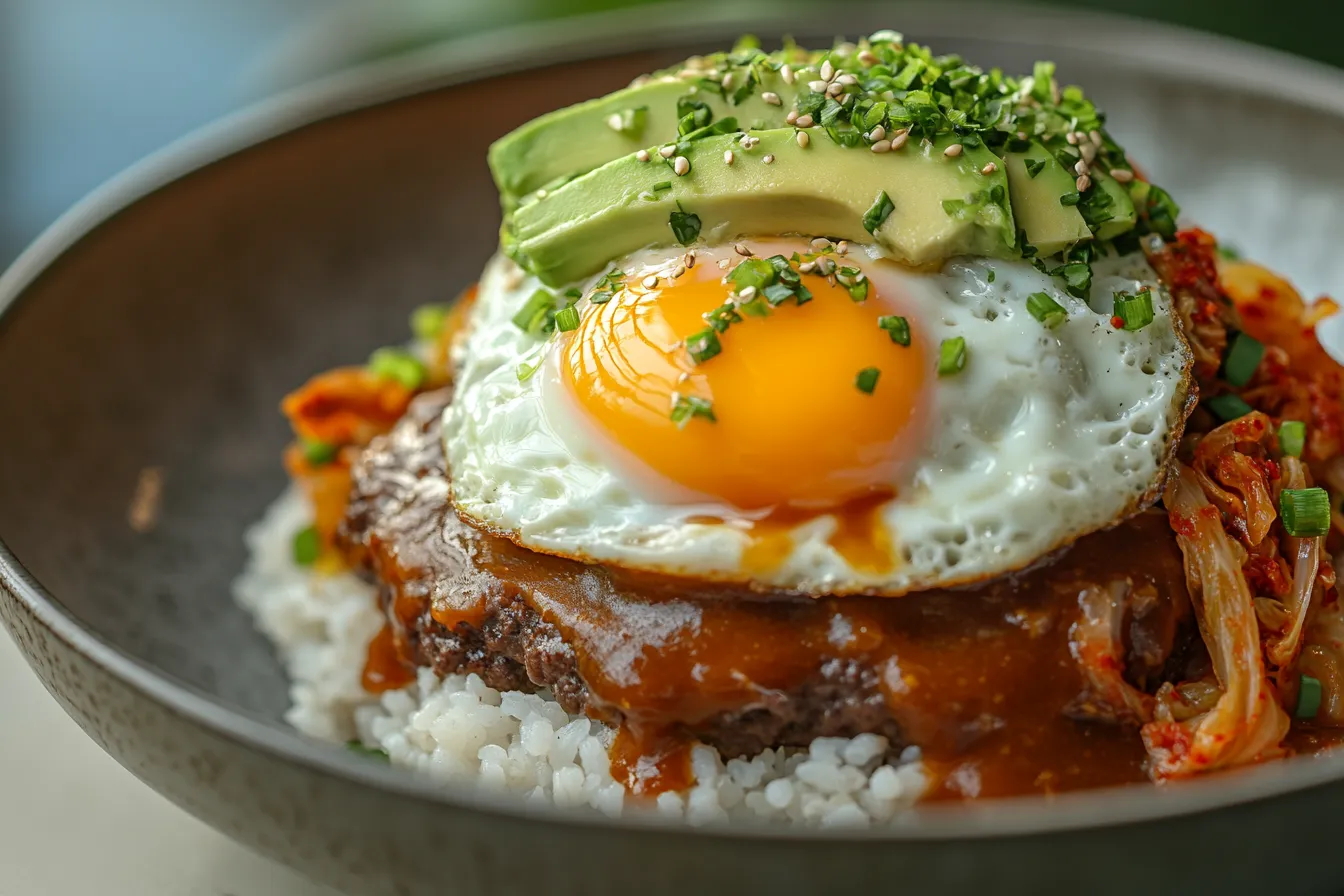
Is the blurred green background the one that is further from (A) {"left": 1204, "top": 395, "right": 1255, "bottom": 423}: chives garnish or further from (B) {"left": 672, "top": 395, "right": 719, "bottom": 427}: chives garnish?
(B) {"left": 672, "top": 395, "right": 719, "bottom": 427}: chives garnish

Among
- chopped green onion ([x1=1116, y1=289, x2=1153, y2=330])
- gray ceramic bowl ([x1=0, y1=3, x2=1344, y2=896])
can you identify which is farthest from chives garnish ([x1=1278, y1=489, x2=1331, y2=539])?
gray ceramic bowl ([x1=0, y1=3, x2=1344, y2=896])

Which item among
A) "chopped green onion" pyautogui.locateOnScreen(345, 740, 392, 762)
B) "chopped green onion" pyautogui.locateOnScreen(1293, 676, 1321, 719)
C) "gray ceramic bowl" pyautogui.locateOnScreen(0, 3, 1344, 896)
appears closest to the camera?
"gray ceramic bowl" pyautogui.locateOnScreen(0, 3, 1344, 896)

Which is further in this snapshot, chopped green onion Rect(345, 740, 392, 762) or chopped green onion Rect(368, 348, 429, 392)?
chopped green onion Rect(368, 348, 429, 392)

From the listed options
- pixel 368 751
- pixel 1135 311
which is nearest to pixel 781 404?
pixel 1135 311

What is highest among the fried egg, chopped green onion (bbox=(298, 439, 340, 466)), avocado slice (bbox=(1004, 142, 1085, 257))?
avocado slice (bbox=(1004, 142, 1085, 257))

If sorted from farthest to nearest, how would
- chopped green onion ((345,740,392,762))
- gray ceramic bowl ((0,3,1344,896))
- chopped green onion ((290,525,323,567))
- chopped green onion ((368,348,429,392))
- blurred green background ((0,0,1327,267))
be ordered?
blurred green background ((0,0,1327,267)) → chopped green onion ((368,348,429,392)) → chopped green onion ((290,525,323,567)) → chopped green onion ((345,740,392,762)) → gray ceramic bowl ((0,3,1344,896))

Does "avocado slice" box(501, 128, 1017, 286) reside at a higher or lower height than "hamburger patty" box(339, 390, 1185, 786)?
higher

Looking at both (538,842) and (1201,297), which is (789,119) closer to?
(1201,297)

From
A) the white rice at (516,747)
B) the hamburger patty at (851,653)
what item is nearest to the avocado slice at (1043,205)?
the hamburger patty at (851,653)

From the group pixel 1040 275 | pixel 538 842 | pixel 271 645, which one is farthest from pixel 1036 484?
pixel 271 645
